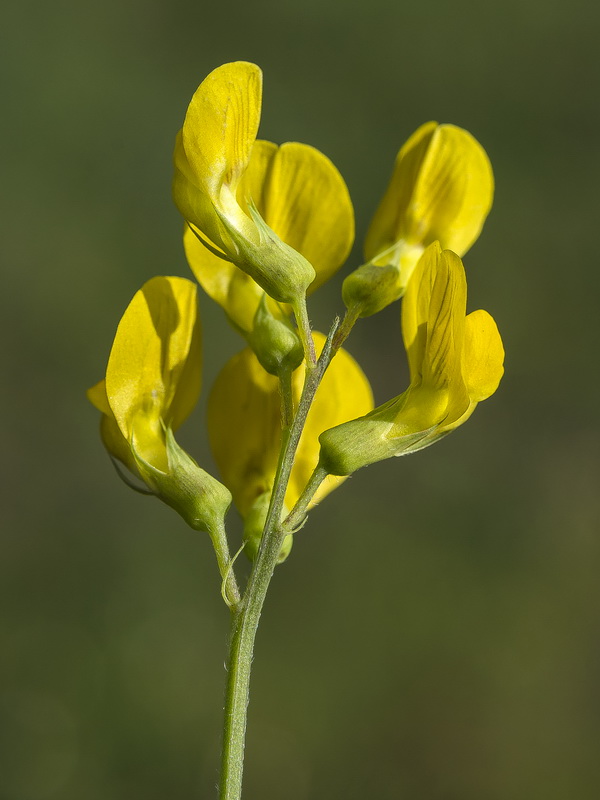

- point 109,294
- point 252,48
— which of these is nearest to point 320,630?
point 109,294

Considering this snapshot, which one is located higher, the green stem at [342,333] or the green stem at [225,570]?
the green stem at [342,333]

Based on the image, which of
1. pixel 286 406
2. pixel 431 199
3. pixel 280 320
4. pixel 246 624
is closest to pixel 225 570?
pixel 246 624

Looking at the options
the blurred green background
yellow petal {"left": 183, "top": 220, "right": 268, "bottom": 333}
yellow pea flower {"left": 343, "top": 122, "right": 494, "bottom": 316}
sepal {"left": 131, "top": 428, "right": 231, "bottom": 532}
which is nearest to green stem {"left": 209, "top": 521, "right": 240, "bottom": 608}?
sepal {"left": 131, "top": 428, "right": 231, "bottom": 532}

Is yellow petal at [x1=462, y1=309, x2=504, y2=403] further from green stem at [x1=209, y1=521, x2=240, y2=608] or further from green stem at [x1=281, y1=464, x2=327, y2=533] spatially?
green stem at [x1=209, y1=521, x2=240, y2=608]

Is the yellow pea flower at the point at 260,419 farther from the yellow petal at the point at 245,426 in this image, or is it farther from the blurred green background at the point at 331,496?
the blurred green background at the point at 331,496

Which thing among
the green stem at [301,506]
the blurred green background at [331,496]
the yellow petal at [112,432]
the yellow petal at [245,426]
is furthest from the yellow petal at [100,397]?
the blurred green background at [331,496]

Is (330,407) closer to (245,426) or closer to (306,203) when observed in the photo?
(245,426)

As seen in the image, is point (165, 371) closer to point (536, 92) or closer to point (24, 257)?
point (24, 257)
